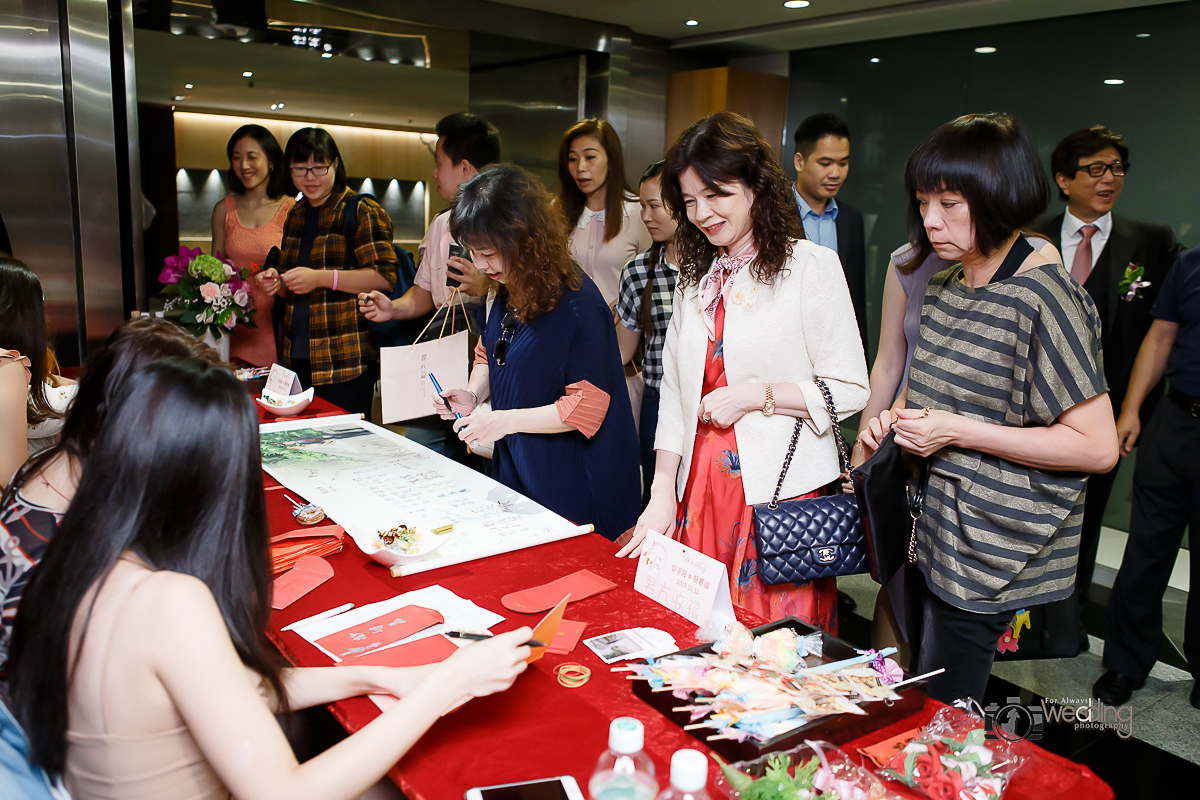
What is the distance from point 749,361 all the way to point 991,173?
615mm

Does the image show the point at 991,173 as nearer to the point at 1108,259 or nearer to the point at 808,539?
the point at 808,539

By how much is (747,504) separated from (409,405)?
1185 millimetres

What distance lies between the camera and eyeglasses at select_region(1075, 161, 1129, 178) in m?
3.33

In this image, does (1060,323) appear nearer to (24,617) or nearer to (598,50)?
(24,617)

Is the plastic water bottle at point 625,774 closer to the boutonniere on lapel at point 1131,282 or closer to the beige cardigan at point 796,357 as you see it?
the beige cardigan at point 796,357

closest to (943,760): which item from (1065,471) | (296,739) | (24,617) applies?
(1065,471)

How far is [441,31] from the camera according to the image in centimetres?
477

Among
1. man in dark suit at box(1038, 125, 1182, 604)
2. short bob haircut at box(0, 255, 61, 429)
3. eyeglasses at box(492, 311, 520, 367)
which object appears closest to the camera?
short bob haircut at box(0, 255, 61, 429)

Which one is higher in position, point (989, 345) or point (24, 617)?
point (989, 345)

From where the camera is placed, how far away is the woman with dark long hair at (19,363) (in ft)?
6.44

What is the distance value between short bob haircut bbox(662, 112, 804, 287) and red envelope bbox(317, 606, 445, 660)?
1024mm

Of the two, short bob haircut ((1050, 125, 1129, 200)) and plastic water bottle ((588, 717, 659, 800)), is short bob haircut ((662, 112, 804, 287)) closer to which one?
plastic water bottle ((588, 717, 659, 800))

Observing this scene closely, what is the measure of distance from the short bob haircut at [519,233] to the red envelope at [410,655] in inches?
44.9

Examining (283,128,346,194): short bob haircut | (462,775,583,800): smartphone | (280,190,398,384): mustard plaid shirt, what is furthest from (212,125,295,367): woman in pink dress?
(462,775,583,800): smartphone
